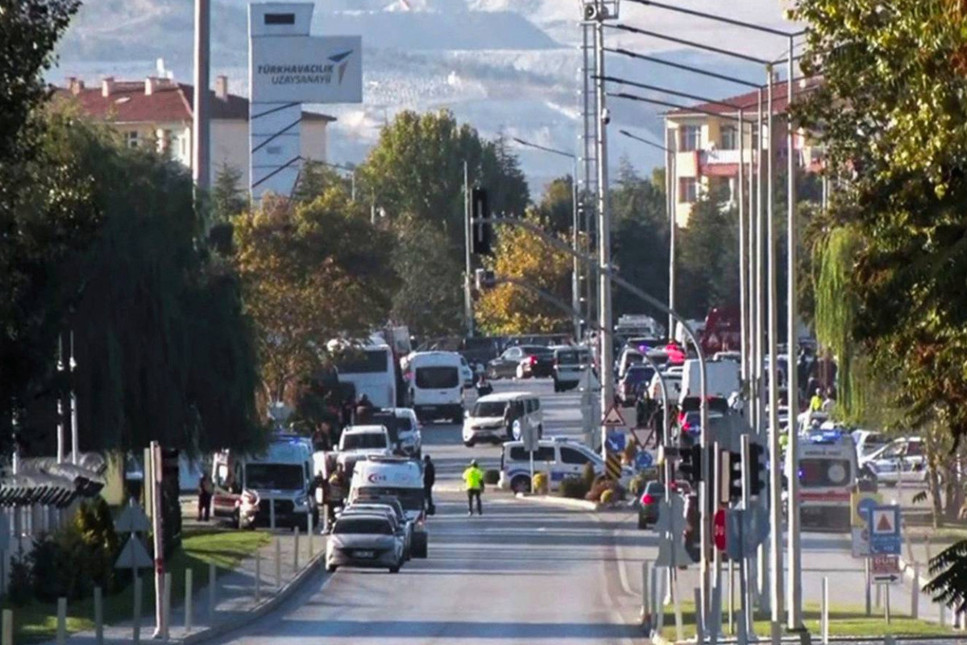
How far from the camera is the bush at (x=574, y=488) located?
65375 mm

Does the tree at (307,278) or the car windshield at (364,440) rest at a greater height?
the tree at (307,278)

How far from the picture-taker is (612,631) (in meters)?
36.8

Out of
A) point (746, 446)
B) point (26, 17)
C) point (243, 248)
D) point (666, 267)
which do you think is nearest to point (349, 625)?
point (746, 446)

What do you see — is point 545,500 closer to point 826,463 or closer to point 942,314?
point 826,463

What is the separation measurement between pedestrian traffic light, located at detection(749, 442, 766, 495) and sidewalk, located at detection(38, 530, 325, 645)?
8679mm

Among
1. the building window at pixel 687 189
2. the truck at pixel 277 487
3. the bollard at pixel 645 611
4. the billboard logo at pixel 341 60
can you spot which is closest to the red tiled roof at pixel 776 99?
the bollard at pixel 645 611

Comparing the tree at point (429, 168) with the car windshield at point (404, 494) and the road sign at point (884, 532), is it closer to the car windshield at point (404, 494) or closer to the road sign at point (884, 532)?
the car windshield at point (404, 494)

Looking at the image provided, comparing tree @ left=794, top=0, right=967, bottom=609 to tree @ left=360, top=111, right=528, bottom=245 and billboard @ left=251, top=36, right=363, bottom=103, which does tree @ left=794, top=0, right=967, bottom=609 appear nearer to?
billboard @ left=251, top=36, right=363, bottom=103

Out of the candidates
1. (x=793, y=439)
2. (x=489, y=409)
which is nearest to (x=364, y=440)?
(x=489, y=409)

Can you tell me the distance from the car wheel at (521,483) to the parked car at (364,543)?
19199 millimetres

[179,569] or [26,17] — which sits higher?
[26,17]

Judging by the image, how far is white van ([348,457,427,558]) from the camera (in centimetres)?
5578

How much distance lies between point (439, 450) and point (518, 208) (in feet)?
227

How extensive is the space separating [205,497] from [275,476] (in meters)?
2.96
